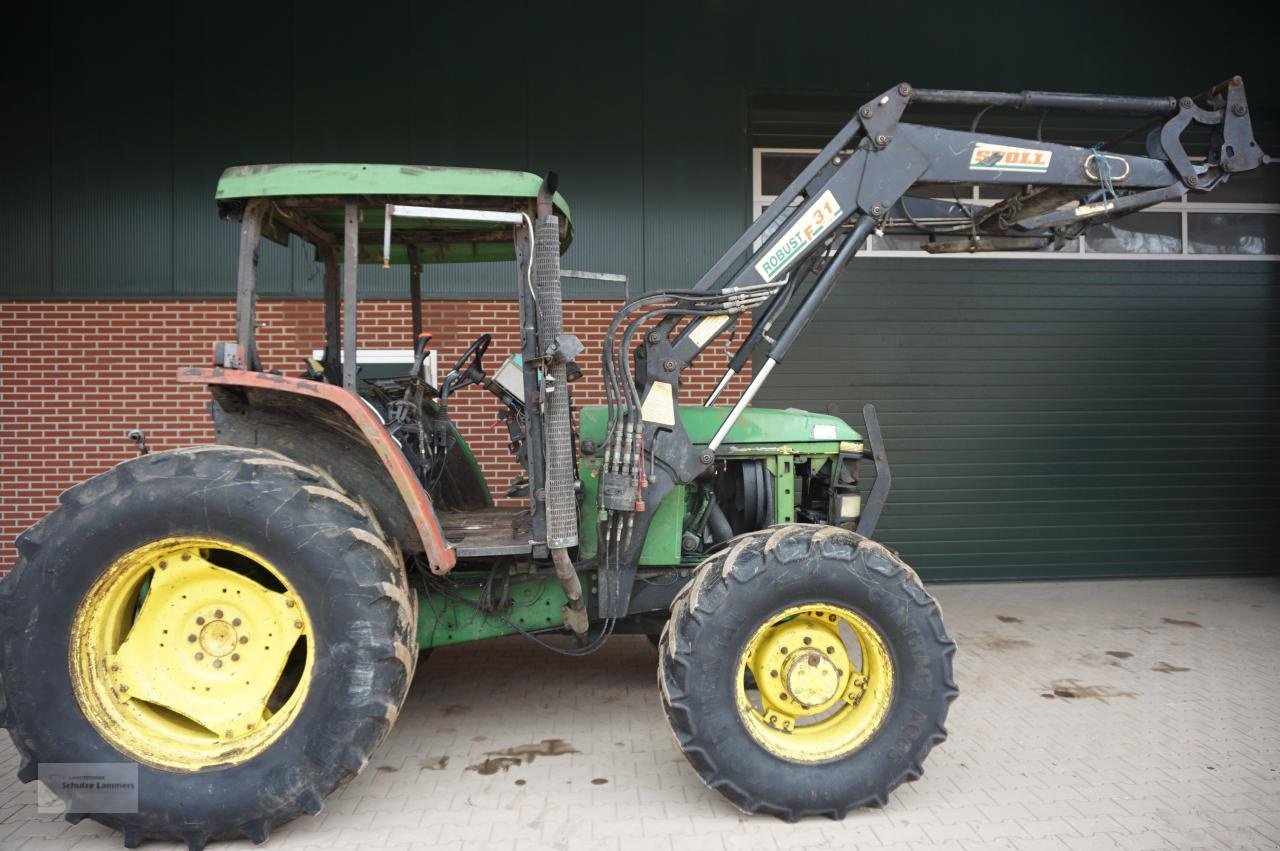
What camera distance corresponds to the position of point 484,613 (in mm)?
4172

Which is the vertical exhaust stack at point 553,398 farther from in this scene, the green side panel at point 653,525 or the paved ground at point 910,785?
the paved ground at point 910,785

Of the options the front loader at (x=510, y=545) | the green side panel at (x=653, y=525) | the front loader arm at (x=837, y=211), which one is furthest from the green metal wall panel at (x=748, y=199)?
the green side panel at (x=653, y=525)

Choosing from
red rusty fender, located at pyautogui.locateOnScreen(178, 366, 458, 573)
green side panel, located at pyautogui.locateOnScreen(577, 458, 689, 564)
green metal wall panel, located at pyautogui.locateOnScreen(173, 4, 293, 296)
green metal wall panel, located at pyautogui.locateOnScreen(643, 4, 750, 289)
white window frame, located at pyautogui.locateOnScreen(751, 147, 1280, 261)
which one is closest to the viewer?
red rusty fender, located at pyautogui.locateOnScreen(178, 366, 458, 573)

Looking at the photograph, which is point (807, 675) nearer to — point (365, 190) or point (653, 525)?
point (653, 525)

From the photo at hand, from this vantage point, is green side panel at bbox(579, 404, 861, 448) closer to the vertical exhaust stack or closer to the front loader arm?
the front loader arm

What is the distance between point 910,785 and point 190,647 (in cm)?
325

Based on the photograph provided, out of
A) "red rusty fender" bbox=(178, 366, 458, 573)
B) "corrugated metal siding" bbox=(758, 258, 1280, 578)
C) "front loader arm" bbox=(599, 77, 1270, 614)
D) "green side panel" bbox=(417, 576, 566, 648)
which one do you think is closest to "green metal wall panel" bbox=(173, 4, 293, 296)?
"red rusty fender" bbox=(178, 366, 458, 573)

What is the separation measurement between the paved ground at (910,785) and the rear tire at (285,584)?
34cm

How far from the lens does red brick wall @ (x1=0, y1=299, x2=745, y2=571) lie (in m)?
7.28

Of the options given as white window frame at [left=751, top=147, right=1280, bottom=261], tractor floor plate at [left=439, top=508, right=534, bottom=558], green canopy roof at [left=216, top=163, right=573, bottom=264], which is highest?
white window frame at [left=751, top=147, right=1280, bottom=261]

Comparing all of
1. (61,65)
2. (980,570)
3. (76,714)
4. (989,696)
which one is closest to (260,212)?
(76,714)

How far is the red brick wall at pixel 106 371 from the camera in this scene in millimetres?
7281

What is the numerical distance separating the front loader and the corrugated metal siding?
348 centimetres

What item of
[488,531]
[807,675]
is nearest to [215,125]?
[488,531]
